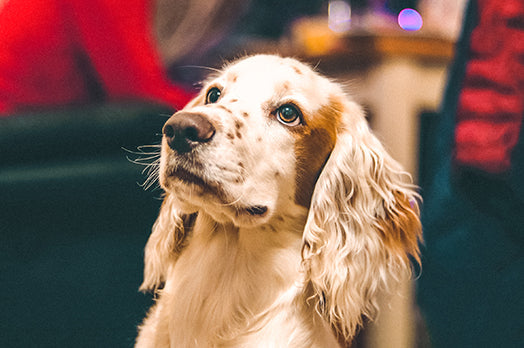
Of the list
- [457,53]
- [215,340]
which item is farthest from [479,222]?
[215,340]

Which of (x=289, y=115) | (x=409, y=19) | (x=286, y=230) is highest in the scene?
(x=409, y=19)

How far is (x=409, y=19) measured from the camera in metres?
2.86

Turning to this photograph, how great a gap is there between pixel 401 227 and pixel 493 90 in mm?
404

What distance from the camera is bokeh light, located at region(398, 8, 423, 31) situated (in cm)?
275

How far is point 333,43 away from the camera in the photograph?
2219mm

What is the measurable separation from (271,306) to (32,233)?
772 millimetres

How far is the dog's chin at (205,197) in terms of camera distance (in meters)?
0.78

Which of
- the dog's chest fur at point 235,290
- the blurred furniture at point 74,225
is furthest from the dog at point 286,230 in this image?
the blurred furniture at point 74,225

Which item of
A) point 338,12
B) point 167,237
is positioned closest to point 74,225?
point 167,237

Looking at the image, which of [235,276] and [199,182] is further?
[235,276]

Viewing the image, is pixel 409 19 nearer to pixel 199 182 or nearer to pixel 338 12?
pixel 338 12

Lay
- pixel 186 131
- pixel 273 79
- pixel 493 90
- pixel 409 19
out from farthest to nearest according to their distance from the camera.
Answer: pixel 409 19 < pixel 493 90 < pixel 273 79 < pixel 186 131

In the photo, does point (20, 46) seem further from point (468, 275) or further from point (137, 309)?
point (468, 275)

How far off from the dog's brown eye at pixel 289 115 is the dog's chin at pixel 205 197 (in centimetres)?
16
